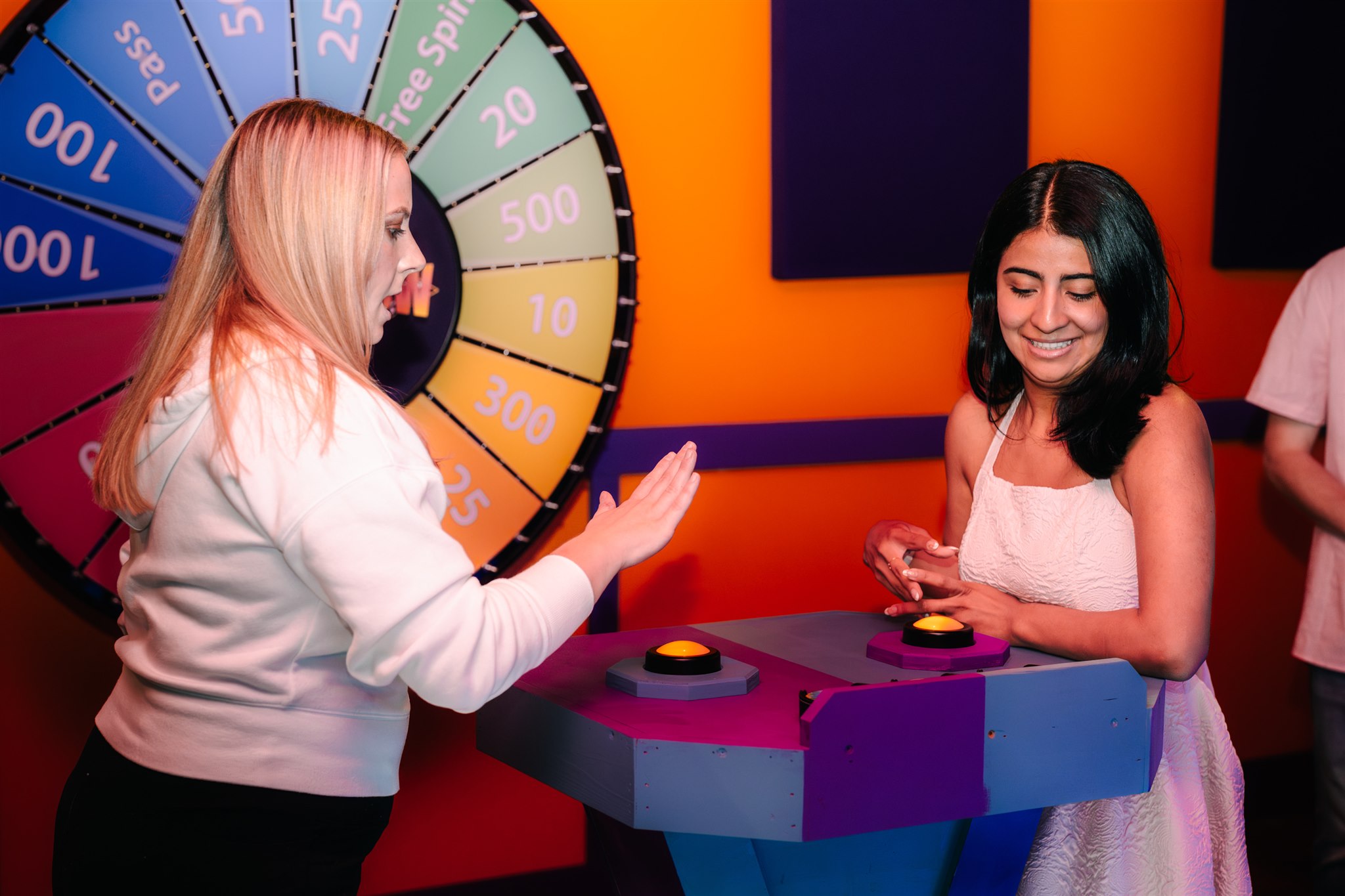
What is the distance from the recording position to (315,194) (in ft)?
4.32

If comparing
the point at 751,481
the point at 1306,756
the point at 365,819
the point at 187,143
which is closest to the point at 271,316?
the point at 365,819

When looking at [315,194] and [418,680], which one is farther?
[315,194]

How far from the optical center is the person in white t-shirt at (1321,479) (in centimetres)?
244

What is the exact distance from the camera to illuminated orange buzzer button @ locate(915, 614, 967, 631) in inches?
63.0

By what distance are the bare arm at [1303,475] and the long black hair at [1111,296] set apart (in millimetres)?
808

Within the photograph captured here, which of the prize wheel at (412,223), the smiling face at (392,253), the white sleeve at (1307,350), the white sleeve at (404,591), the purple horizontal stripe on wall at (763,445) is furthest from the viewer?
the purple horizontal stripe on wall at (763,445)

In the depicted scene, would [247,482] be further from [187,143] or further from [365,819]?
[187,143]

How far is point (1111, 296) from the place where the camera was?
1.81 meters

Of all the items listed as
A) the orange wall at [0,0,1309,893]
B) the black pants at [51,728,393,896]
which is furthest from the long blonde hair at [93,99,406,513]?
the orange wall at [0,0,1309,893]

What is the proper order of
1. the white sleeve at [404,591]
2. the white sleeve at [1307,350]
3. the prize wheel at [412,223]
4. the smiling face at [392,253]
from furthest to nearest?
the white sleeve at [1307,350]
the prize wheel at [412,223]
the smiling face at [392,253]
the white sleeve at [404,591]

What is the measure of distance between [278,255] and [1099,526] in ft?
4.08

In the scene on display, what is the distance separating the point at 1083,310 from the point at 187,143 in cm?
162

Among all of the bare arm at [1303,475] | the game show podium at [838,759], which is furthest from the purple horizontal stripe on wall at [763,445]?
the game show podium at [838,759]

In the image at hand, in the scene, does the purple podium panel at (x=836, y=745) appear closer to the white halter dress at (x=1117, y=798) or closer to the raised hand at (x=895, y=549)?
the white halter dress at (x=1117, y=798)
